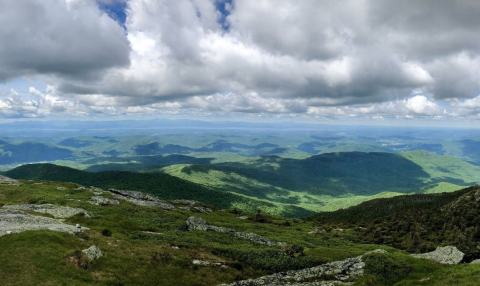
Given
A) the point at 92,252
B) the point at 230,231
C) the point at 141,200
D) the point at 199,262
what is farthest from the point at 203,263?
the point at 141,200

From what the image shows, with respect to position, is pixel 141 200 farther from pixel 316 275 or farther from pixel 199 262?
pixel 316 275

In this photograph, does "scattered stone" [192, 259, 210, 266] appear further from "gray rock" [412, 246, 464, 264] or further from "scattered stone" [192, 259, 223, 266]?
"gray rock" [412, 246, 464, 264]

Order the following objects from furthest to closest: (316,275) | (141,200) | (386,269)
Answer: (141,200), (386,269), (316,275)

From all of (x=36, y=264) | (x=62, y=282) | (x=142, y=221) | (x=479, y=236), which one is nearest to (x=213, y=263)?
(x=62, y=282)

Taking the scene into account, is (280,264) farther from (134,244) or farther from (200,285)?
(134,244)

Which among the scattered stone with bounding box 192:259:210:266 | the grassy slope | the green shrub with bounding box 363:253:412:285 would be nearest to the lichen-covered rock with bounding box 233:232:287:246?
the grassy slope
